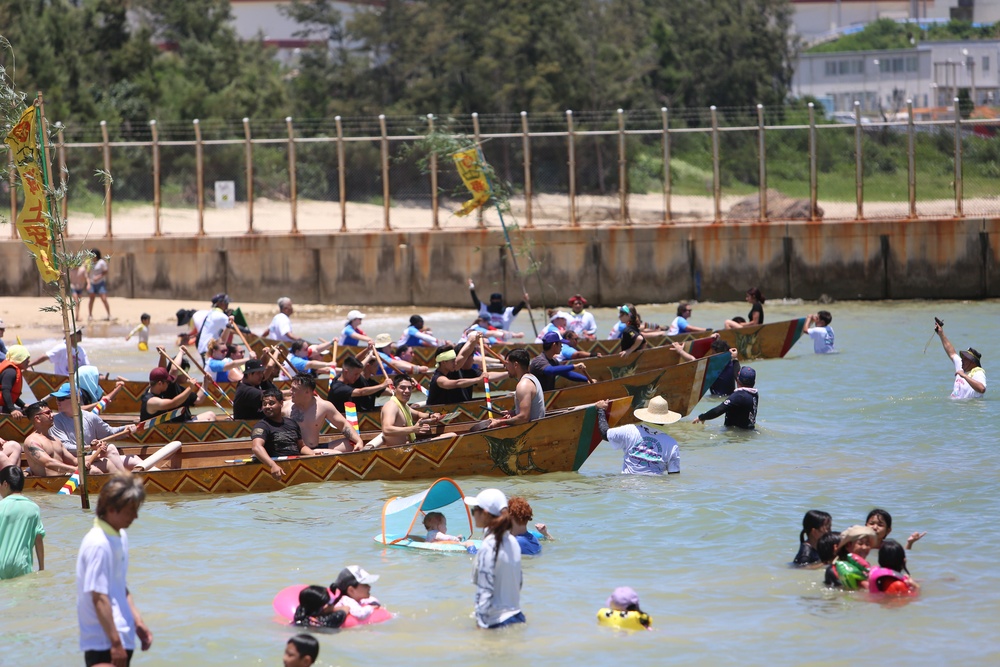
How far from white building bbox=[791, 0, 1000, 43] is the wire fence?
4901 centimetres

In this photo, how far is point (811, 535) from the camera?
1068 cm

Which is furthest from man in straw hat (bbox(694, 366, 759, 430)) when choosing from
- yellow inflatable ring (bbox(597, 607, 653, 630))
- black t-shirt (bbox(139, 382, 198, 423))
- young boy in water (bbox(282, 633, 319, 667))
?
young boy in water (bbox(282, 633, 319, 667))

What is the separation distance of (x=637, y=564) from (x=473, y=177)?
13859 millimetres

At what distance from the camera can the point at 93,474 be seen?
43.7 ft

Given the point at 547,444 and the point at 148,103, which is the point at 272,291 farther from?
the point at 547,444

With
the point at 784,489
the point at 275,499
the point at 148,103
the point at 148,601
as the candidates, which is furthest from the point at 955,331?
the point at 148,103

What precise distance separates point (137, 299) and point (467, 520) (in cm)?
2262

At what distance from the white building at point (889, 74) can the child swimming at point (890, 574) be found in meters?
56.9

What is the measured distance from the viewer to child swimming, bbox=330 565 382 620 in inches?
381

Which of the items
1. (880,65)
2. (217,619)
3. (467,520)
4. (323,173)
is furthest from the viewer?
(880,65)

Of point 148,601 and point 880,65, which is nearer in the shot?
point 148,601

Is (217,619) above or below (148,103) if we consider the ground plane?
below

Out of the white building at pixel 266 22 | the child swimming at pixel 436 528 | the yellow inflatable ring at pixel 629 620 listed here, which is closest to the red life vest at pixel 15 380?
the child swimming at pixel 436 528

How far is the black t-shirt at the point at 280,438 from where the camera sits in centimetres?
1374
